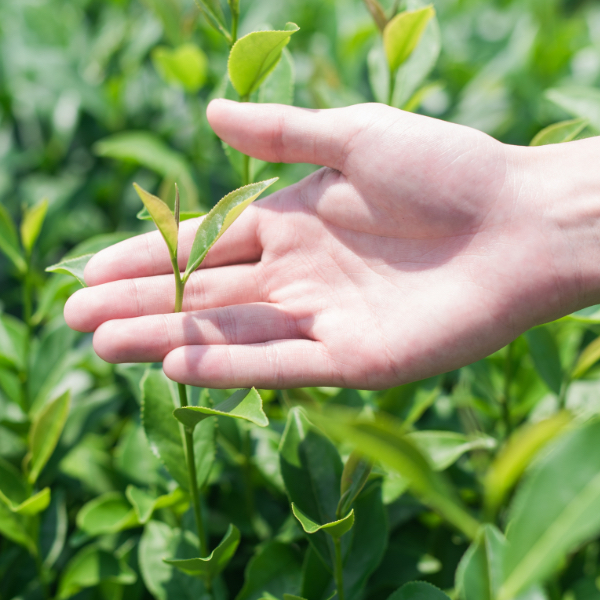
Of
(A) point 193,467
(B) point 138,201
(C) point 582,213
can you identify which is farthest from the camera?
(B) point 138,201

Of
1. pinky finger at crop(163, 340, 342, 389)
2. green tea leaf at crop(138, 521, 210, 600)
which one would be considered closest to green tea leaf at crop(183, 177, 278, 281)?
pinky finger at crop(163, 340, 342, 389)

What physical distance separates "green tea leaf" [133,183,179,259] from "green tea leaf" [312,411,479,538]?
0.39m

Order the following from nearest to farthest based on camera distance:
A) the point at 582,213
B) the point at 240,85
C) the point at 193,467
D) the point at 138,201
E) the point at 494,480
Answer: the point at 494,480
the point at 193,467
the point at 240,85
the point at 582,213
the point at 138,201

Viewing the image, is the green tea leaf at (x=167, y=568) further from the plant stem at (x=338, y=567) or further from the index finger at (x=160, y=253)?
the index finger at (x=160, y=253)

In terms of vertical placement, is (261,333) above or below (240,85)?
below

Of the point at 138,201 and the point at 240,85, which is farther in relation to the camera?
the point at 138,201

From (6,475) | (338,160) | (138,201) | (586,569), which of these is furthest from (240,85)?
(586,569)

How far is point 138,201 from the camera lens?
6.43 feet

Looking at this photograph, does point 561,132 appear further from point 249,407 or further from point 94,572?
point 94,572

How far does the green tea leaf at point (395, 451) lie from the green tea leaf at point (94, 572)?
82cm

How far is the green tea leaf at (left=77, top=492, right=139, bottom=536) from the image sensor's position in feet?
3.77

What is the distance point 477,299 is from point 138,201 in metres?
1.29

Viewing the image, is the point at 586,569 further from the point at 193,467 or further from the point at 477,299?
the point at 193,467

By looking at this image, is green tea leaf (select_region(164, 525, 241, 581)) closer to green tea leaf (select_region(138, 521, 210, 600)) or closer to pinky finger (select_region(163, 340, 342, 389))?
green tea leaf (select_region(138, 521, 210, 600))
